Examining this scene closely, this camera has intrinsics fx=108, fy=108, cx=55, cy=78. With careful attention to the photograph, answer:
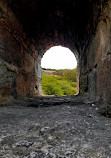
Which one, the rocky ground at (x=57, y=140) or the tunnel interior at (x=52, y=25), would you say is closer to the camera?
the rocky ground at (x=57, y=140)

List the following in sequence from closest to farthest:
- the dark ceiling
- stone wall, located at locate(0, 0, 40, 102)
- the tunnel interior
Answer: the tunnel interior < stone wall, located at locate(0, 0, 40, 102) < the dark ceiling

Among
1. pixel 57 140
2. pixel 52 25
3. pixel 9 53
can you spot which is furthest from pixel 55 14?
pixel 57 140

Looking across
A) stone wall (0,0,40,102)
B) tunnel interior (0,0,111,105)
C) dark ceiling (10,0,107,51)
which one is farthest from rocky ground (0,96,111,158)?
dark ceiling (10,0,107,51)

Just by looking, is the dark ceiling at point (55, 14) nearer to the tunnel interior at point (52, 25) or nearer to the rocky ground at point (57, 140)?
the tunnel interior at point (52, 25)

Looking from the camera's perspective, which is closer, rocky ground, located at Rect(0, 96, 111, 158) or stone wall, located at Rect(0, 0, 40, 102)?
rocky ground, located at Rect(0, 96, 111, 158)

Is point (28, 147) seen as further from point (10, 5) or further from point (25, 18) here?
point (25, 18)

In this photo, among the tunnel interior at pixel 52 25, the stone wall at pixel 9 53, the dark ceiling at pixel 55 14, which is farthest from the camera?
the dark ceiling at pixel 55 14

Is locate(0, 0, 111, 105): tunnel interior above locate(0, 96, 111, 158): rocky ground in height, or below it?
above

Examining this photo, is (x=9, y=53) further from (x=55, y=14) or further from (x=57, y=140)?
(x=57, y=140)

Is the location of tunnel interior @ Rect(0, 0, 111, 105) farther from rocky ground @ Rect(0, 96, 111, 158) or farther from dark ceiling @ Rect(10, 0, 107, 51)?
rocky ground @ Rect(0, 96, 111, 158)

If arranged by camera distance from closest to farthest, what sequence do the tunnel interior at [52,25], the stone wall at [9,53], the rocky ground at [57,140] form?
1. the rocky ground at [57,140]
2. the tunnel interior at [52,25]
3. the stone wall at [9,53]

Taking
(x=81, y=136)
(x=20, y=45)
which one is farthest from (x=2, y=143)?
(x=20, y=45)

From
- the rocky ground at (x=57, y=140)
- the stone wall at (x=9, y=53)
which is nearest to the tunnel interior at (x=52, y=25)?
the stone wall at (x=9, y=53)

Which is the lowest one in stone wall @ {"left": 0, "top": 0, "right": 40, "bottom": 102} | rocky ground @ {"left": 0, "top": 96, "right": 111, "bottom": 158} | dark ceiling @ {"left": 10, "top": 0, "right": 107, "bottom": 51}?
rocky ground @ {"left": 0, "top": 96, "right": 111, "bottom": 158}
